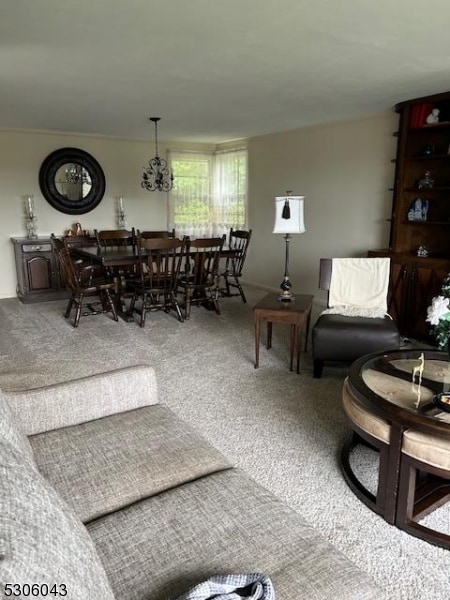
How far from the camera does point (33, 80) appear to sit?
3371 mm

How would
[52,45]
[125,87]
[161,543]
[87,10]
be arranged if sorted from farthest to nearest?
[125,87] < [52,45] < [87,10] < [161,543]

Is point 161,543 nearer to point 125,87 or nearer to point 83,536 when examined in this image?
point 83,536

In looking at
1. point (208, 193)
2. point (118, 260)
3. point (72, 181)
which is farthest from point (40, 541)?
point (208, 193)

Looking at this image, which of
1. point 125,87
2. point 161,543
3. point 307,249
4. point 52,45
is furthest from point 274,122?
point 161,543

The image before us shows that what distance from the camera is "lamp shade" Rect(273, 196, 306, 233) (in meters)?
3.55

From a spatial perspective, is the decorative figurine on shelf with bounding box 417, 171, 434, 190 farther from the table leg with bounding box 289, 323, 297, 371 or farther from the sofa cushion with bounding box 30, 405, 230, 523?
the sofa cushion with bounding box 30, 405, 230, 523

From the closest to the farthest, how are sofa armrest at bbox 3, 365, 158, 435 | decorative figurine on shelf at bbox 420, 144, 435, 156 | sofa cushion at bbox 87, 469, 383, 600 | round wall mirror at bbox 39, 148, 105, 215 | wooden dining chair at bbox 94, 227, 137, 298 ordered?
sofa cushion at bbox 87, 469, 383, 600 → sofa armrest at bbox 3, 365, 158, 435 → decorative figurine on shelf at bbox 420, 144, 435, 156 → wooden dining chair at bbox 94, 227, 137, 298 → round wall mirror at bbox 39, 148, 105, 215

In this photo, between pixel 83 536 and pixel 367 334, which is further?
pixel 367 334

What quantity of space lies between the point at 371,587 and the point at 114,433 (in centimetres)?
100

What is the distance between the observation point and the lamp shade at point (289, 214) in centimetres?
355

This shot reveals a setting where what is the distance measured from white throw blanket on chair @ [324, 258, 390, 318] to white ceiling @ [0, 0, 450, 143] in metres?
1.45

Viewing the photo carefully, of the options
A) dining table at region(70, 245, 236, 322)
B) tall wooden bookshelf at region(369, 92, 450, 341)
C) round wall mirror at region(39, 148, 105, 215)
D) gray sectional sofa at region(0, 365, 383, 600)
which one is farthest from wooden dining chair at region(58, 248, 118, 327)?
gray sectional sofa at region(0, 365, 383, 600)

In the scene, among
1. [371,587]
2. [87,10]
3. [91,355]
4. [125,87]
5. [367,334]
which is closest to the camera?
[371,587]

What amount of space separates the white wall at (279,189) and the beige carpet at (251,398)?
50.1 inches
